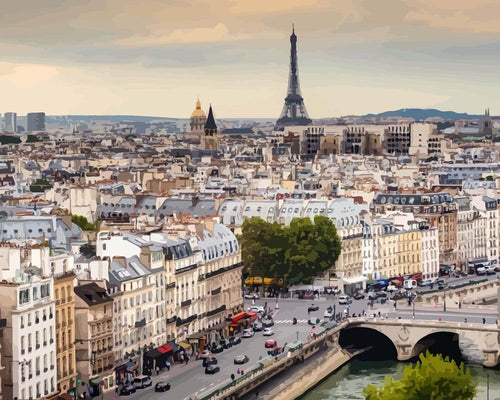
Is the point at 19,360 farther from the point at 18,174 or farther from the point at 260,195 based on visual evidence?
the point at 18,174

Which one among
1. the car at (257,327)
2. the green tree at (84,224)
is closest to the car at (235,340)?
the car at (257,327)

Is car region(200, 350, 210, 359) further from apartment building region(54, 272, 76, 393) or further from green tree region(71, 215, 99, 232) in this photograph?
green tree region(71, 215, 99, 232)

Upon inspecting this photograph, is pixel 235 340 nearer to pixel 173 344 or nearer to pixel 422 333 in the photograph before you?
pixel 173 344

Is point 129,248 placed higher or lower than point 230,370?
higher

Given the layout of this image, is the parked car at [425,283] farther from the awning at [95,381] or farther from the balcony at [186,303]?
the awning at [95,381]

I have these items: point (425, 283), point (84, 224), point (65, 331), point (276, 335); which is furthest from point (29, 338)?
point (425, 283)

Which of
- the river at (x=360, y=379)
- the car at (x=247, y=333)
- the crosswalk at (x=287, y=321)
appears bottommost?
the river at (x=360, y=379)

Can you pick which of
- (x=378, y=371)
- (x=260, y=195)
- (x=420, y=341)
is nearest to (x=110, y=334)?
(x=378, y=371)
